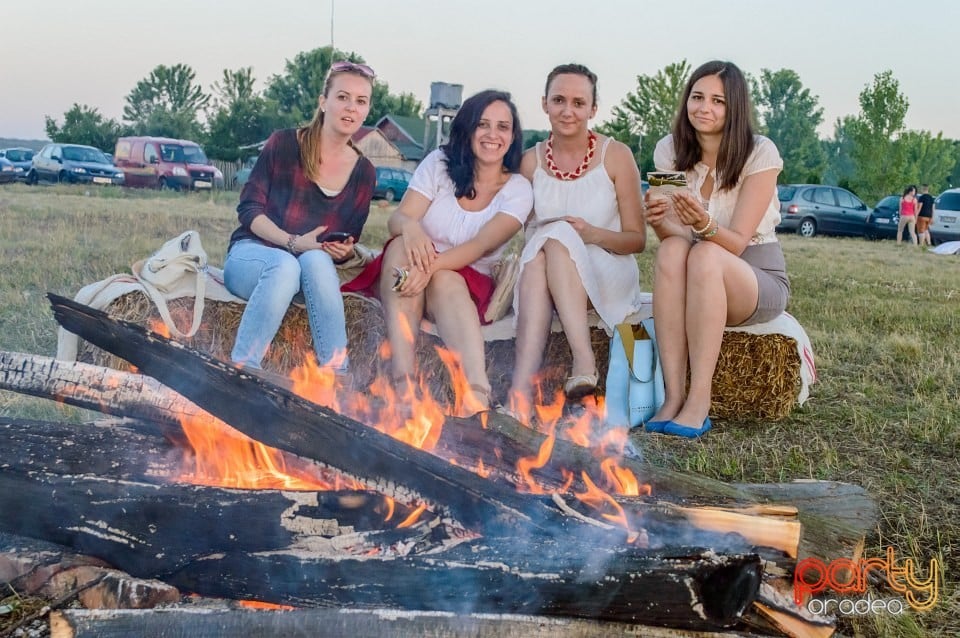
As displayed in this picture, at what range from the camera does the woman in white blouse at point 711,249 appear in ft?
12.4

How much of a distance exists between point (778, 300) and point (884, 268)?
8.86 metres

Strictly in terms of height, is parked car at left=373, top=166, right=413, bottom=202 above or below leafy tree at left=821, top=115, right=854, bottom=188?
below

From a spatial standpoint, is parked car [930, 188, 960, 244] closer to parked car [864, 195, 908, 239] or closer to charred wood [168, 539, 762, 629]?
parked car [864, 195, 908, 239]

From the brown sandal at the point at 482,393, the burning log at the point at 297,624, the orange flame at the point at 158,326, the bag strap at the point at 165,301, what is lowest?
the burning log at the point at 297,624

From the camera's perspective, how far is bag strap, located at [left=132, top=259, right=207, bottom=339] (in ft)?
12.3

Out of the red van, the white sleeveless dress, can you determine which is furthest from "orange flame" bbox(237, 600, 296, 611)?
the red van

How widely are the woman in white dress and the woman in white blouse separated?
10.8 inches

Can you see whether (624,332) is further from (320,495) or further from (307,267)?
(320,495)

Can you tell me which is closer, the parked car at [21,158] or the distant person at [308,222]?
the distant person at [308,222]

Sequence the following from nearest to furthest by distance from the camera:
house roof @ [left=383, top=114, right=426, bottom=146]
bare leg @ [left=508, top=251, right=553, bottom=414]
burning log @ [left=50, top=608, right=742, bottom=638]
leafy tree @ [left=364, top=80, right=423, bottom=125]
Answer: burning log @ [left=50, top=608, right=742, bottom=638] → bare leg @ [left=508, top=251, right=553, bottom=414] → house roof @ [left=383, top=114, right=426, bottom=146] → leafy tree @ [left=364, top=80, right=423, bottom=125]

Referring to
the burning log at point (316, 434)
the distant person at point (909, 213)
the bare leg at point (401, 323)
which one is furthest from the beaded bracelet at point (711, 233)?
the distant person at point (909, 213)

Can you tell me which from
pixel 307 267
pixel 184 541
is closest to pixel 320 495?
pixel 184 541

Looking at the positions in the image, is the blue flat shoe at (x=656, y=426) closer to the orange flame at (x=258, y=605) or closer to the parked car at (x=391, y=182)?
the orange flame at (x=258, y=605)

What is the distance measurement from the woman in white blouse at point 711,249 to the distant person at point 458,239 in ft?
2.45
